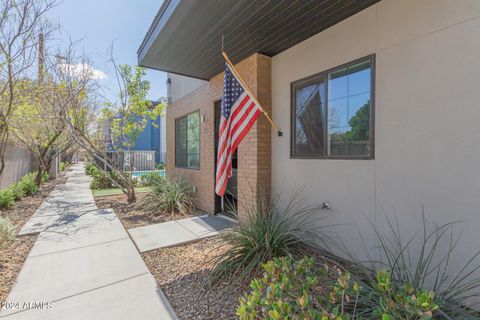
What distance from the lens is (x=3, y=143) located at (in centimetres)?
556

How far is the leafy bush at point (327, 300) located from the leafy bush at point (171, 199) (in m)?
4.43

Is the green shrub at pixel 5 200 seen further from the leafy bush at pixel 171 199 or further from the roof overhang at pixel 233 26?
the roof overhang at pixel 233 26

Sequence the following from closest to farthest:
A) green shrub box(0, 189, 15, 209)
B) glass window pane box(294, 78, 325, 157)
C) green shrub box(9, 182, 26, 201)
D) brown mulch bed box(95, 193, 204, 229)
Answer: glass window pane box(294, 78, 325, 157)
brown mulch bed box(95, 193, 204, 229)
green shrub box(0, 189, 15, 209)
green shrub box(9, 182, 26, 201)

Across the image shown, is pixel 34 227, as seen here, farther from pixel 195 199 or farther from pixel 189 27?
pixel 189 27

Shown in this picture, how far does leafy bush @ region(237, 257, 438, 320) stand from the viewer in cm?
132

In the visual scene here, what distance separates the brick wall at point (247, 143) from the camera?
4.35 metres

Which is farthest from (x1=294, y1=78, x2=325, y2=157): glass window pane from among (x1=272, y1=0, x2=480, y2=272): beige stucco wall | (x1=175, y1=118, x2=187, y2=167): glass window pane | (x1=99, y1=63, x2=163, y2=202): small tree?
(x1=99, y1=63, x2=163, y2=202): small tree

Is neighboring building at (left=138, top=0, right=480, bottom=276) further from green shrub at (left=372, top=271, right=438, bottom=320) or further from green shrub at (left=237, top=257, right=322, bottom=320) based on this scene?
green shrub at (left=237, top=257, right=322, bottom=320)

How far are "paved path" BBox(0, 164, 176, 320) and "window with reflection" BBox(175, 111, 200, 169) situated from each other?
2.76 meters

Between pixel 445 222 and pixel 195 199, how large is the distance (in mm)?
5367

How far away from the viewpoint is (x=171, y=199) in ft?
19.6

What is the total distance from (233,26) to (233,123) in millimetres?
1461

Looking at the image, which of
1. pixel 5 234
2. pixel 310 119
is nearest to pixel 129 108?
pixel 5 234

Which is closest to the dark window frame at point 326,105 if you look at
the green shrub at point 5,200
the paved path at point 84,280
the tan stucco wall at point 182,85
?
the paved path at point 84,280
